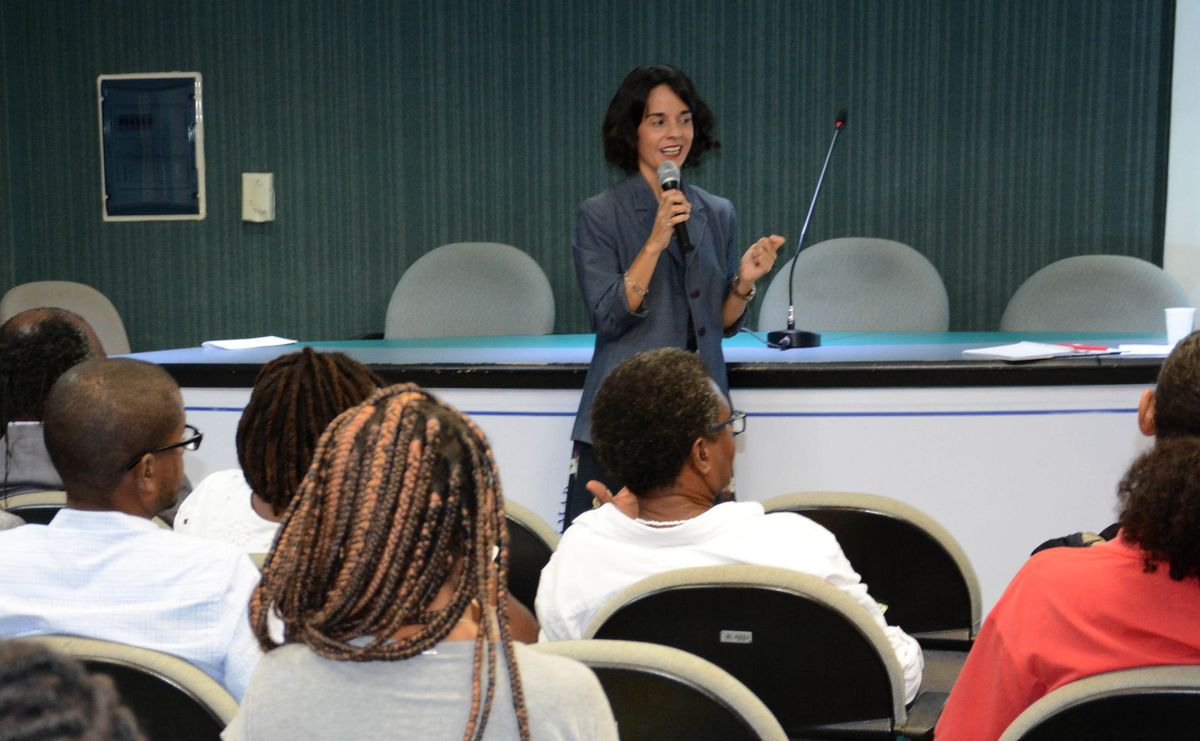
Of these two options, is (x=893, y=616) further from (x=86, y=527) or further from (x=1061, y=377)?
(x=1061, y=377)

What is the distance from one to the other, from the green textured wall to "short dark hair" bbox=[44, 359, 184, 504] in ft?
13.4

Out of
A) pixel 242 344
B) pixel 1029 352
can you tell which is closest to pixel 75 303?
pixel 242 344

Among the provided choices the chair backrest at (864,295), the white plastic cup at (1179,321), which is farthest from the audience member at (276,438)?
the chair backrest at (864,295)

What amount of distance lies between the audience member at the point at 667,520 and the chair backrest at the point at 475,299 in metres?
3.07

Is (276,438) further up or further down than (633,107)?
further down

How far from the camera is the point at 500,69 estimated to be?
19.1ft

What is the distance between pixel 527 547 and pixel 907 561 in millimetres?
610

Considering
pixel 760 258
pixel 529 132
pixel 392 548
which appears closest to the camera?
pixel 392 548

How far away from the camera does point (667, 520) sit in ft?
6.27

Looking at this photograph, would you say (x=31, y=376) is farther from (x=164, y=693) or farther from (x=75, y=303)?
(x=75, y=303)

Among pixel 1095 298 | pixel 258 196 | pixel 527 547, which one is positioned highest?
pixel 258 196

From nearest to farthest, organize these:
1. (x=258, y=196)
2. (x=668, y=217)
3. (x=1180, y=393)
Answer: (x=1180, y=393) < (x=668, y=217) < (x=258, y=196)

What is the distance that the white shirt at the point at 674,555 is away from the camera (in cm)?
172

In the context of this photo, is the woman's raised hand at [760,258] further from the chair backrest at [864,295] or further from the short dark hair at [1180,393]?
the chair backrest at [864,295]
